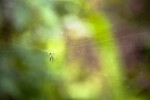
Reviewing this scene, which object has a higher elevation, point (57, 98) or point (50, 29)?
point (50, 29)

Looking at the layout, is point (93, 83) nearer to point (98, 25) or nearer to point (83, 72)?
point (83, 72)

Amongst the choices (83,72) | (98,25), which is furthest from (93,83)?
(98,25)

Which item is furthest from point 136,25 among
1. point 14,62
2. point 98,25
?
point 14,62

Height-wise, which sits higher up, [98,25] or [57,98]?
[98,25]

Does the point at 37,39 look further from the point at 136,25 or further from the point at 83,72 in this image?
the point at 136,25

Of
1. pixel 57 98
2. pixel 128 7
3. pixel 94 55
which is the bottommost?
pixel 57 98

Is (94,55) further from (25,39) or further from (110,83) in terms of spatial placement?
(25,39)
